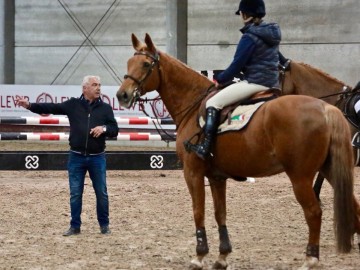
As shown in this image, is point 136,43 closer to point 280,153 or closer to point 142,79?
point 142,79

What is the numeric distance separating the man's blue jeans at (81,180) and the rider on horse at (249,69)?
2198mm

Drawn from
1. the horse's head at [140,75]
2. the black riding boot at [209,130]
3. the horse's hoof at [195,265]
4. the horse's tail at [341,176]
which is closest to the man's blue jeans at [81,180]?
the horse's head at [140,75]

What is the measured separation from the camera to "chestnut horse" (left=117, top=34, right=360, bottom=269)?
7.06 meters

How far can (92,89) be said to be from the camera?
31.1 feet

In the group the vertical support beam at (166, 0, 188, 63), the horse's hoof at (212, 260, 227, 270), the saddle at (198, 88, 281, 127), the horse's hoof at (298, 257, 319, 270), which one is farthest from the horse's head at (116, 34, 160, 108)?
the vertical support beam at (166, 0, 188, 63)

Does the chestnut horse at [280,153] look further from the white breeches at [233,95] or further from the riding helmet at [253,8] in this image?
the riding helmet at [253,8]

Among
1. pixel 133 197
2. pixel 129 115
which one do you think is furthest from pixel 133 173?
pixel 129 115

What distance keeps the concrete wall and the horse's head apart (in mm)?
14046

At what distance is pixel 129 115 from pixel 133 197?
27.0ft

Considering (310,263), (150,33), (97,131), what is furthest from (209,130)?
(150,33)

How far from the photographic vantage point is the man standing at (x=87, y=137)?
9492 millimetres

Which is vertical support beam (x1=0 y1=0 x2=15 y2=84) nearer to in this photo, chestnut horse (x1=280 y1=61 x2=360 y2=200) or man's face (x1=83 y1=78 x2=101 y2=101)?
man's face (x1=83 y1=78 x2=101 y2=101)

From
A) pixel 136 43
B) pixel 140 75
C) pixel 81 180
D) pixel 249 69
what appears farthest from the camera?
pixel 81 180

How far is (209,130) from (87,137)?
7.62 feet
